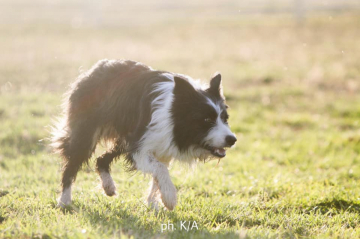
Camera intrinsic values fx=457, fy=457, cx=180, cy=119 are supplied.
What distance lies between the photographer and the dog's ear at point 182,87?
Result: 190 inches

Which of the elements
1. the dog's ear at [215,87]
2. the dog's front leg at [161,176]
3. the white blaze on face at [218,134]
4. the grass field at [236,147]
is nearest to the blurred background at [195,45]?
the grass field at [236,147]

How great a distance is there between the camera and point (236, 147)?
9.44 m

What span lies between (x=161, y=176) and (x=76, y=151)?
4.19ft

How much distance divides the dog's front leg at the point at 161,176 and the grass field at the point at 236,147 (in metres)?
0.20

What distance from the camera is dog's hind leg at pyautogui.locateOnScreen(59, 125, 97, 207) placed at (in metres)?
5.50

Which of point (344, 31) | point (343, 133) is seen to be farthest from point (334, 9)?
point (343, 133)

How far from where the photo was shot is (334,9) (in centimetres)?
3316

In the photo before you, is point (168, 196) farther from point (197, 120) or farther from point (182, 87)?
point (182, 87)

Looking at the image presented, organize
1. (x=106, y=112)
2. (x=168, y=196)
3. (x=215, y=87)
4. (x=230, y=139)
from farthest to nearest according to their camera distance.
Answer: (x=106, y=112) → (x=215, y=87) → (x=230, y=139) → (x=168, y=196)

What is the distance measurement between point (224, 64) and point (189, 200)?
13134 mm

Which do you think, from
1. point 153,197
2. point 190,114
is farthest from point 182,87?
point 153,197

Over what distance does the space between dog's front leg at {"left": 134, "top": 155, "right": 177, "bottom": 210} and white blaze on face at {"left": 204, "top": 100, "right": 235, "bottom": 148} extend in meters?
0.58

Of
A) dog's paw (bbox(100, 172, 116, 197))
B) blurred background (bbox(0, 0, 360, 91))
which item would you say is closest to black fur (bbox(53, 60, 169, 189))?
dog's paw (bbox(100, 172, 116, 197))

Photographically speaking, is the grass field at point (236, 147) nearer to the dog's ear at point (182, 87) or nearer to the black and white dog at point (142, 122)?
the black and white dog at point (142, 122)
